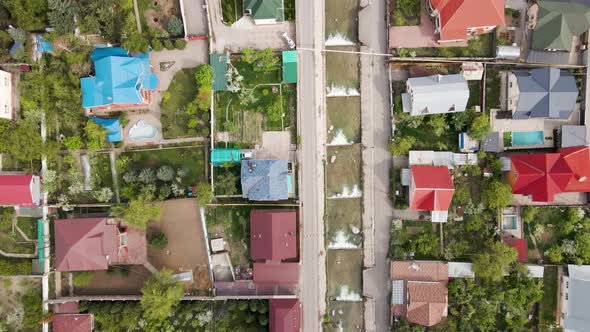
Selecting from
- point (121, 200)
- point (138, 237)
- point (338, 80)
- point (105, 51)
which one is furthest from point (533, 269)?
point (105, 51)

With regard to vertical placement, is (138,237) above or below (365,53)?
below

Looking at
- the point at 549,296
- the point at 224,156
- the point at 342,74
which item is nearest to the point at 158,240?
the point at 224,156

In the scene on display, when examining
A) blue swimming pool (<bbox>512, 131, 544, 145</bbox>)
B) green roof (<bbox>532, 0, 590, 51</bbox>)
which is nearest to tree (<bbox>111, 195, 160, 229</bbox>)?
blue swimming pool (<bbox>512, 131, 544, 145</bbox>)

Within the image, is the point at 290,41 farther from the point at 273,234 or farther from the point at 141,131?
the point at 273,234

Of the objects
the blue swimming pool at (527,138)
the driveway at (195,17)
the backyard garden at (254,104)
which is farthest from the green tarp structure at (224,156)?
the blue swimming pool at (527,138)

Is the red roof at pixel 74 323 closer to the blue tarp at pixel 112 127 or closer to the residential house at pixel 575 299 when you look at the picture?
the blue tarp at pixel 112 127

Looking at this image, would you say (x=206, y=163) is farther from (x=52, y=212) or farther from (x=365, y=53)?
(x=365, y=53)
